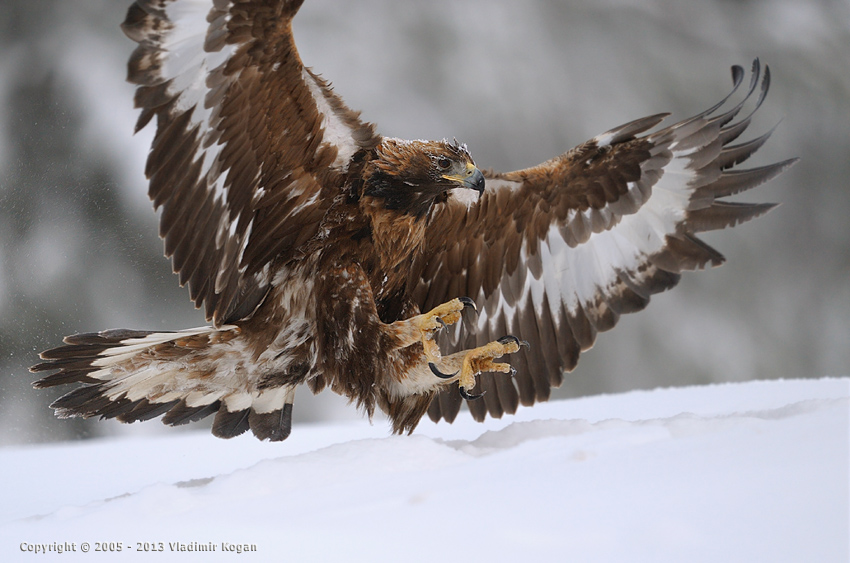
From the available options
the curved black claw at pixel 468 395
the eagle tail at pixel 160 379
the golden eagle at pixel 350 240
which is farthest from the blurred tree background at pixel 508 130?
the curved black claw at pixel 468 395

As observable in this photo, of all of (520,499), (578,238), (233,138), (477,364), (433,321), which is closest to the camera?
(520,499)

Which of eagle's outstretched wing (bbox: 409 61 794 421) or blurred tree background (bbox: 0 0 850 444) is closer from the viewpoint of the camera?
eagle's outstretched wing (bbox: 409 61 794 421)

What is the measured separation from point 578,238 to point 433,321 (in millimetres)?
755

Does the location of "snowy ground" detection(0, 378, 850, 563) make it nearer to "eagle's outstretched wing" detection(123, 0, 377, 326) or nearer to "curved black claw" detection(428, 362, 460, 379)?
"curved black claw" detection(428, 362, 460, 379)

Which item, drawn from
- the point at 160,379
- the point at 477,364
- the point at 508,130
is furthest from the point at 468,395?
the point at 508,130

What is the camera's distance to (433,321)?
82.6 inches

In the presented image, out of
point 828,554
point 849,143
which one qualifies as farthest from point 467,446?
point 849,143

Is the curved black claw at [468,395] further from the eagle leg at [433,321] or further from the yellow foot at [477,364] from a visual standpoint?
the eagle leg at [433,321]

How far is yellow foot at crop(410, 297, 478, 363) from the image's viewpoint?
6.86 feet

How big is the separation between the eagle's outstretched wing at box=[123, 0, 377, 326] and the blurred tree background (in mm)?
1706

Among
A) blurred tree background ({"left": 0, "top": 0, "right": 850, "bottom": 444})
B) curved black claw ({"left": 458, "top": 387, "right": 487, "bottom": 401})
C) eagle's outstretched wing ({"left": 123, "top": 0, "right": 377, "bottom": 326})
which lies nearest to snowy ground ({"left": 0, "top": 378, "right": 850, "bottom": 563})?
curved black claw ({"left": 458, "top": 387, "right": 487, "bottom": 401})

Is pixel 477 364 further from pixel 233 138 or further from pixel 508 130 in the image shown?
pixel 508 130

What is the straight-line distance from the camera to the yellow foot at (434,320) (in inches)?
82.4

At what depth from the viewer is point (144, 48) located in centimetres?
180
